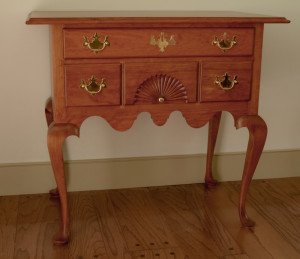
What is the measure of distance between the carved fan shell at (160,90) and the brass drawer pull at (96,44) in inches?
9.1

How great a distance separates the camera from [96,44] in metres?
2.14

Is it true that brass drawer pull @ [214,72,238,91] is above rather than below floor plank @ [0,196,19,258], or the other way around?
above

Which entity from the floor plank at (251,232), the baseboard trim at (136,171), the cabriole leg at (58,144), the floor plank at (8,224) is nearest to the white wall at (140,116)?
the baseboard trim at (136,171)

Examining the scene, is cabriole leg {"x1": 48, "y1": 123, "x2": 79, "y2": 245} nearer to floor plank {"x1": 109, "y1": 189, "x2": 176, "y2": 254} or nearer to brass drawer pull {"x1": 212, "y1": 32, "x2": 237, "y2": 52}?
floor plank {"x1": 109, "y1": 189, "x2": 176, "y2": 254}

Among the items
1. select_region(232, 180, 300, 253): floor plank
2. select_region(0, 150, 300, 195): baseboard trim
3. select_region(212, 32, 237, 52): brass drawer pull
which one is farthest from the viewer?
select_region(0, 150, 300, 195): baseboard trim

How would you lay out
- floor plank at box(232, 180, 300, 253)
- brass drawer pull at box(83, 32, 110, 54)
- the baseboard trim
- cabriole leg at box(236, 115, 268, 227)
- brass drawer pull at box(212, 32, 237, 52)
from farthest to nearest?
the baseboard trim → floor plank at box(232, 180, 300, 253) → cabriole leg at box(236, 115, 268, 227) → brass drawer pull at box(212, 32, 237, 52) → brass drawer pull at box(83, 32, 110, 54)

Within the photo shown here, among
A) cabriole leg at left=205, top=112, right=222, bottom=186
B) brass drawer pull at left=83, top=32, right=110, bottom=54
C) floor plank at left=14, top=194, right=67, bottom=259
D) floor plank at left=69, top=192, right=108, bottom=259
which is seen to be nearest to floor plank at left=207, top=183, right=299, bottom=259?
cabriole leg at left=205, top=112, right=222, bottom=186

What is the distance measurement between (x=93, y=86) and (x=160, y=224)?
75 centimetres

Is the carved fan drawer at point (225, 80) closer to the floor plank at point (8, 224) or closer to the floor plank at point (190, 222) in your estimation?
the floor plank at point (190, 222)

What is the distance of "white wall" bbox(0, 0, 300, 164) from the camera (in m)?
2.64

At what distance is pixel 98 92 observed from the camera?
7.18 feet

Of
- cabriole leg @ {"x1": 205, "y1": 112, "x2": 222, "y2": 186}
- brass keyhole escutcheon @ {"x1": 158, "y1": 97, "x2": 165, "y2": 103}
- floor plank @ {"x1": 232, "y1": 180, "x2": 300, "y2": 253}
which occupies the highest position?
brass keyhole escutcheon @ {"x1": 158, "y1": 97, "x2": 165, "y2": 103}

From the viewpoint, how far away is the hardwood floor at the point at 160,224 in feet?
7.43

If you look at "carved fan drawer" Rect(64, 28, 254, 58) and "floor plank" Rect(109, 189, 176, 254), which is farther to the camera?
"floor plank" Rect(109, 189, 176, 254)
